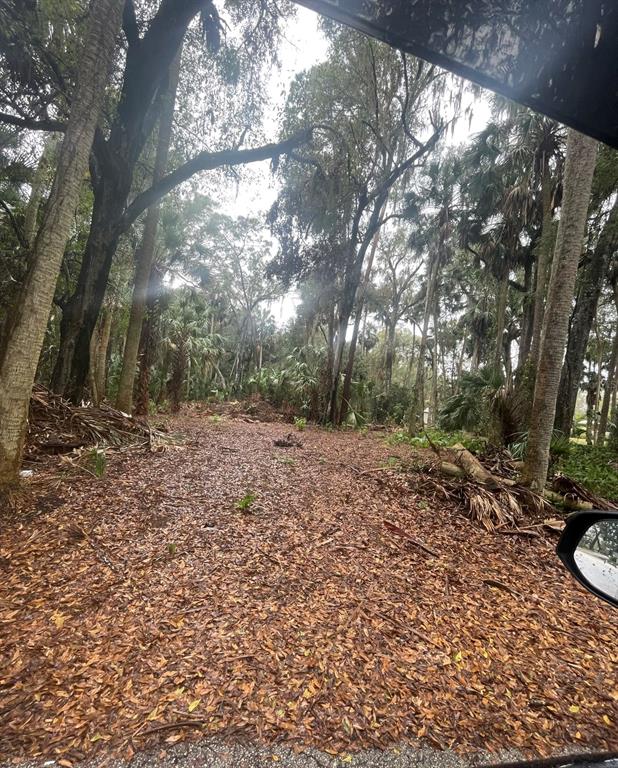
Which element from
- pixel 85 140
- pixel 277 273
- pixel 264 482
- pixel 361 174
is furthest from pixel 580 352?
pixel 85 140

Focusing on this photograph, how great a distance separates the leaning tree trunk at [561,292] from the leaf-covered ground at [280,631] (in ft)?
4.90

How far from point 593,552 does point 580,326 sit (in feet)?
38.3

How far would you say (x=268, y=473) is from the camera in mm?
5406

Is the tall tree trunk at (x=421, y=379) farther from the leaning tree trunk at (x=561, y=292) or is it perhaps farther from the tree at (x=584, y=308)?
the leaning tree trunk at (x=561, y=292)

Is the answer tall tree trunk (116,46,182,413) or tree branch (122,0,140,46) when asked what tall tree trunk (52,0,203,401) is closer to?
tree branch (122,0,140,46)

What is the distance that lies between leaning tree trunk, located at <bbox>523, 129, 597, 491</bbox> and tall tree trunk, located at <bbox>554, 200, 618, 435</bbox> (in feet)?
20.1

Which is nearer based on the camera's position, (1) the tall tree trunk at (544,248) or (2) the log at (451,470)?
(2) the log at (451,470)

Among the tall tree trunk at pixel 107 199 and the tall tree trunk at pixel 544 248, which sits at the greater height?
the tall tree trunk at pixel 544 248

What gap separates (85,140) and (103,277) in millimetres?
2809

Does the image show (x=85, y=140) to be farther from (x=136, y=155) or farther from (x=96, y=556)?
(x=96, y=556)

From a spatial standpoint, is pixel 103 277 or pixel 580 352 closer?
pixel 103 277

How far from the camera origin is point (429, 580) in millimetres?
2895

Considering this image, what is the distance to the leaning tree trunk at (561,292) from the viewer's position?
4750mm

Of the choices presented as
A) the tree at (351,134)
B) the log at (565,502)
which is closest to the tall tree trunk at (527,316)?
the tree at (351,134)
